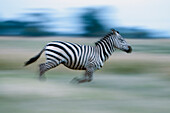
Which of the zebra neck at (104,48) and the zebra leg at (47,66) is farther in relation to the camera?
the zebra neck at (104,48)

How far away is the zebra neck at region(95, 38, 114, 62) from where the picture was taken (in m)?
9.07

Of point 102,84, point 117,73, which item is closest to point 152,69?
point 117,73

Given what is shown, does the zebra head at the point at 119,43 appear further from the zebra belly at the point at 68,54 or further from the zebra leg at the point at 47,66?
the zebra leg at the point at 47,66

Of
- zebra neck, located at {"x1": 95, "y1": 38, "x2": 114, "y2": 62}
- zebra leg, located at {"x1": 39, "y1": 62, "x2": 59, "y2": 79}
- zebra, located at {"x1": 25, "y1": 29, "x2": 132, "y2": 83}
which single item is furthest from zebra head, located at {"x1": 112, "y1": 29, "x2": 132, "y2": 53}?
zebra leg, located at {"x1": 39, "y1": 62, "x2": 59, "y2": 79}

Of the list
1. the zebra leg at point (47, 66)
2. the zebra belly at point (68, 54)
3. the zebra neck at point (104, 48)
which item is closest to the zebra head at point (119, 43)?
the zebra neck at point (104, 48)

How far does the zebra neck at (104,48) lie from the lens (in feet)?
29.8

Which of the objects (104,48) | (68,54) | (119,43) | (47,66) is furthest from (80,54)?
(119,43)

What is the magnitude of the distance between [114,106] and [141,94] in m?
1.59

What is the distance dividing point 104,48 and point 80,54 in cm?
60

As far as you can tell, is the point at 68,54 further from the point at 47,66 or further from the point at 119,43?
the point at 119,43

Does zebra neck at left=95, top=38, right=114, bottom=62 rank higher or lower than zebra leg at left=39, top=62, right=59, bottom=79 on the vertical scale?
higher

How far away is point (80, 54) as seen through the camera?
8.84 metres

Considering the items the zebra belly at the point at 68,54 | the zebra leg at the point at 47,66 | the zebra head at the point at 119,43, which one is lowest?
the zebra leg at the point at 47,66

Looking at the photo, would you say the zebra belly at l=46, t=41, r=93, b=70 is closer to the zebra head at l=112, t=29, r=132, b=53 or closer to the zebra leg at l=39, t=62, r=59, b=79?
the zebra leg at l=39, t=62, r=59, b=79
